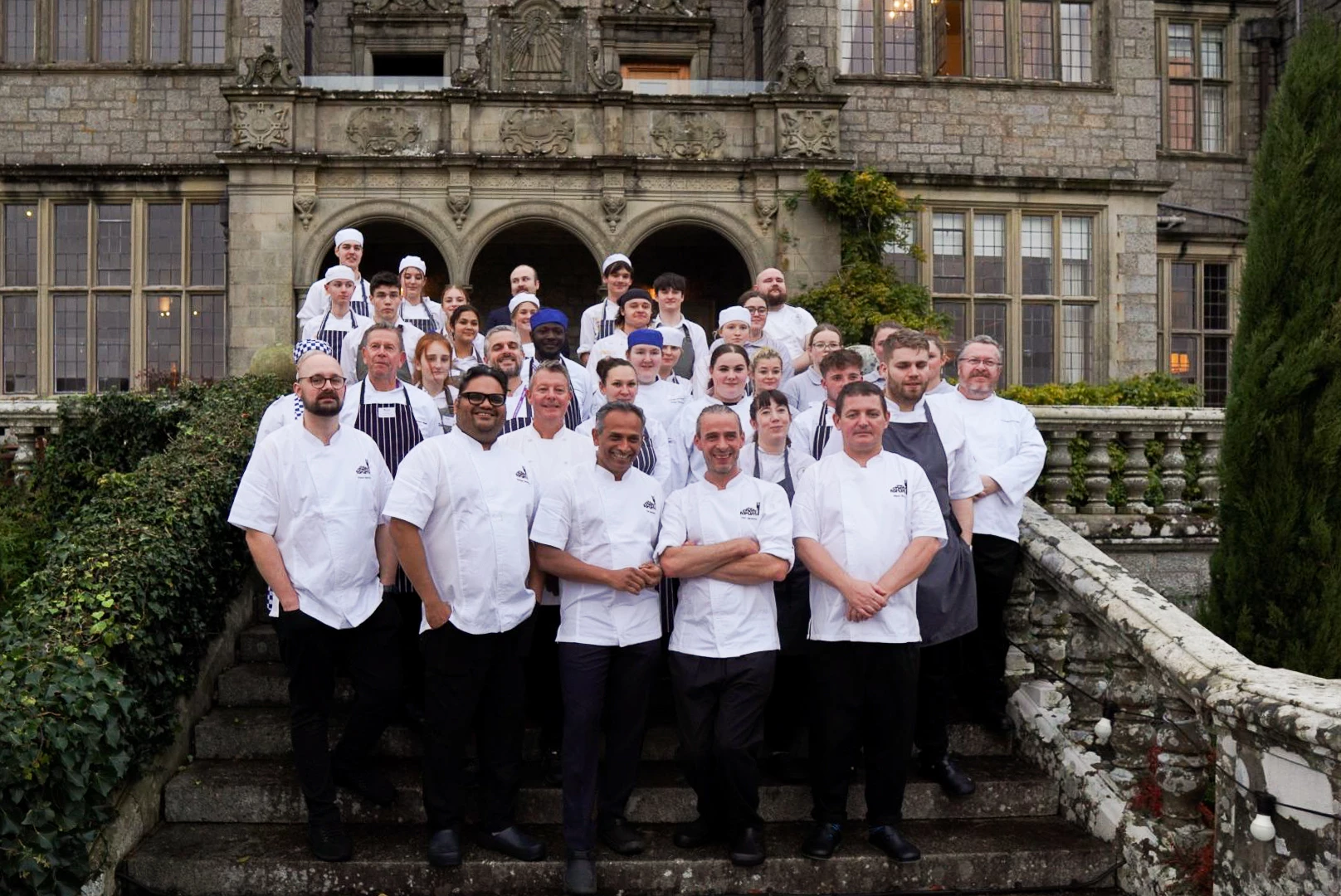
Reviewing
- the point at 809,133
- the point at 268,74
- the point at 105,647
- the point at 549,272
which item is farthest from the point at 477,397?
the point at 549,272

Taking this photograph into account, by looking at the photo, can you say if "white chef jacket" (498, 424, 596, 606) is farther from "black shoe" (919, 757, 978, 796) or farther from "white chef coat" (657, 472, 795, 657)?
"black shoe" (919, 757, 978, 796)

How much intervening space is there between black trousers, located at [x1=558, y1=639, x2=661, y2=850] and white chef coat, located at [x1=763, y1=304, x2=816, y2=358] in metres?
4.18

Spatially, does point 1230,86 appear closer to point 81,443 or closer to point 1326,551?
point 1326,551

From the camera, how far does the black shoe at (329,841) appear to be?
4.93m

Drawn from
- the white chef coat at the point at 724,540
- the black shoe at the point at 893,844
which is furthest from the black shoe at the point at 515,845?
the black shoe at the point at 893,844

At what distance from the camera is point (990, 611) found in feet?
20.1

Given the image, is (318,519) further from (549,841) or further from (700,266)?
(700,266)

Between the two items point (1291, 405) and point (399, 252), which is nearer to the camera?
point (1291, 405)

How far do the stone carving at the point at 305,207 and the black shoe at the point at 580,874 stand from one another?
35.2ft

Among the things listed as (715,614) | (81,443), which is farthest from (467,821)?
(81,443)

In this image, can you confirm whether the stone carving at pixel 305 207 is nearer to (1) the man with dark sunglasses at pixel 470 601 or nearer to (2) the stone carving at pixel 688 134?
(2) the stone carving at pixel 688 134

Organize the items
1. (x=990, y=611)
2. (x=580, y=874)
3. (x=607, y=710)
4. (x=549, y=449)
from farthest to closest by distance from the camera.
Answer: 1. (x=990, y=611)
2. (x=549, y=449)
3. (x=607, y=710)
4. (x=580, y=874)

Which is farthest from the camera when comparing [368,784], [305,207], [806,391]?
[305,207]

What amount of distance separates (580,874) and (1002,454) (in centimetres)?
303
